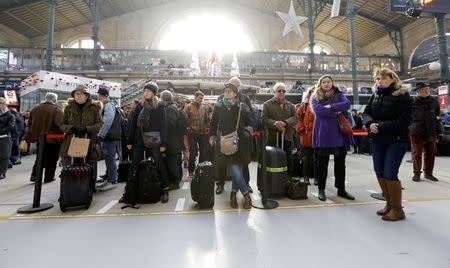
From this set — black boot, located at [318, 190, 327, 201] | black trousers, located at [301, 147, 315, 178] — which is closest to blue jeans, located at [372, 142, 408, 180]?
black boot, located at [318, 190, 327, 201]

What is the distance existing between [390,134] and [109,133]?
11.6ft

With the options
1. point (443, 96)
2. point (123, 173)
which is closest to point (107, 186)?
point (123, 173)

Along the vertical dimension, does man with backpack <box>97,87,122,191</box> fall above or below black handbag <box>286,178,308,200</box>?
above

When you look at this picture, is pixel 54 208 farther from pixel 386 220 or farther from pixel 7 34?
pixel 7 34

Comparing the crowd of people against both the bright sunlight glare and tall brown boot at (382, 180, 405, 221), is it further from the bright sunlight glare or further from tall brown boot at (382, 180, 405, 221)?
the bright sunlight glare

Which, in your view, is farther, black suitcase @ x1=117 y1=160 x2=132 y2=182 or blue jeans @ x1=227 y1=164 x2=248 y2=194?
black suitcase @ x1=117 y1=160 x2=132 y2=182

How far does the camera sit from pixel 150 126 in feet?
11.0

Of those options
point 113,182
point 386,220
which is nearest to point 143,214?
point 113,182

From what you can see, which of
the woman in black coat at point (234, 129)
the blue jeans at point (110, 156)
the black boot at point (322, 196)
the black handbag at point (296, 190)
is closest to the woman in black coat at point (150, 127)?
the blue jeans at point (110, 156)

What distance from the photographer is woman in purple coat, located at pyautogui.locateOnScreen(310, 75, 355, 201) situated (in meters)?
3.13

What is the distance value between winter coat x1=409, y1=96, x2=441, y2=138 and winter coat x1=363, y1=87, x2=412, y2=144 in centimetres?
204

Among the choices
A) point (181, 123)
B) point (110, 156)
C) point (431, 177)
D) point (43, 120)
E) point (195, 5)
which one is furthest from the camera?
point (195, 5)

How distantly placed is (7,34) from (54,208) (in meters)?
23.4

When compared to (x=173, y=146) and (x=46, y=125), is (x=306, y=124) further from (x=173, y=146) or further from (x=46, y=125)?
(x=46, y=125)
